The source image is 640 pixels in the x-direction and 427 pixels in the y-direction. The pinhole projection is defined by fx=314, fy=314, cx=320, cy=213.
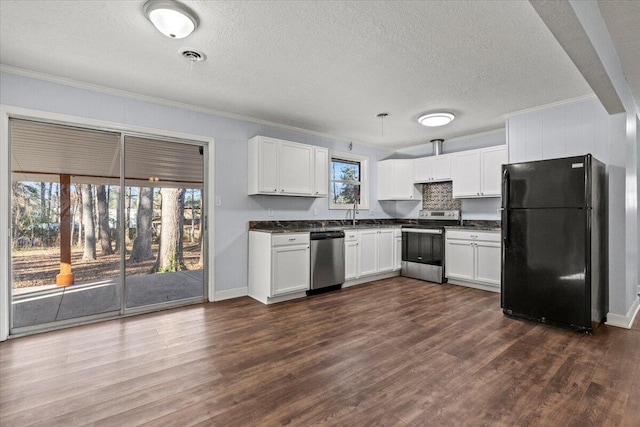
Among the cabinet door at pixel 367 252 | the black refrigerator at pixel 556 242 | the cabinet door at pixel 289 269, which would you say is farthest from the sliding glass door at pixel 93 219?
the black refrigerator at pixel 556 242

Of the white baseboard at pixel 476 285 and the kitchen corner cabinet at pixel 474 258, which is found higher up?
the kitchen corner cabinet at pixel 474 258

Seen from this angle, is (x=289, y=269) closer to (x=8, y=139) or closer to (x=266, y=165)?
(x=266, y=165)

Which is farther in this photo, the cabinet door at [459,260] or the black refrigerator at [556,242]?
the cabinet door at [459,260]

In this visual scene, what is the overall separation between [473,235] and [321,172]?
2.44 meters

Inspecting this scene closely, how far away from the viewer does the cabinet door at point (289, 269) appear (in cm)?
389

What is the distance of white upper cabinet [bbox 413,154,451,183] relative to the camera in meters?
5.24

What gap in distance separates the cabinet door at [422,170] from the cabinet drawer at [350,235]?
1.71 meters

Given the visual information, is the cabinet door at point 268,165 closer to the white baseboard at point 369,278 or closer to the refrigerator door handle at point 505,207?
the white baseboard at point 369,278

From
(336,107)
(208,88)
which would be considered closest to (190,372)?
(208,88)

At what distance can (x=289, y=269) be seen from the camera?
13.2 feet

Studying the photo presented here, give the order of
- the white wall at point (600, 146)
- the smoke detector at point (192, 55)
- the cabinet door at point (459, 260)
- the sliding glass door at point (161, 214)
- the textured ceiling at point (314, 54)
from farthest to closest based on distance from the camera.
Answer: the cabinet door at point (459, 260) → the sliding glass door at point (161, 214) → the white wall at point (600, 146) → the smoke detector at point (192, 55) → the textured ceiling at point (314, 54)

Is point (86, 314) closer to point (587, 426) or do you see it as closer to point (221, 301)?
point (221, 301)

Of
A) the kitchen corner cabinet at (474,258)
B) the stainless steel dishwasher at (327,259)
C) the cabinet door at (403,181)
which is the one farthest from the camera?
the cabinet door at (403,181)

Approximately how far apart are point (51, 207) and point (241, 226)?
6.50 feet
